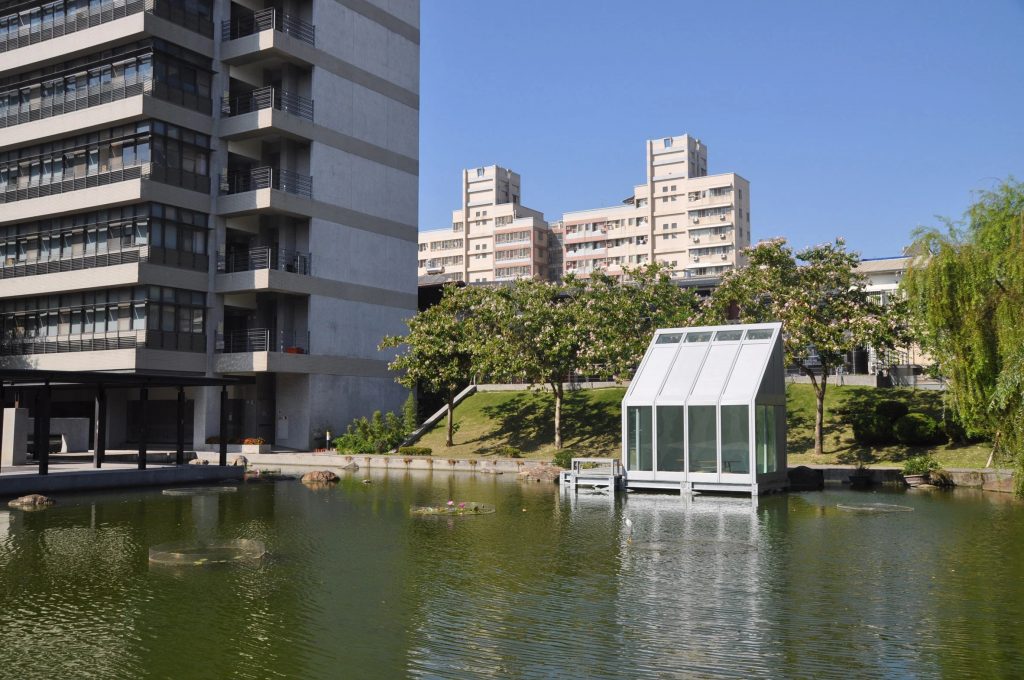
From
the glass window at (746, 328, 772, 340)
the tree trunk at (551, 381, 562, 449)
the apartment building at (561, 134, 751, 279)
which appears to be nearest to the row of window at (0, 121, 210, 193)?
the tree trunk at (551, 381, 562, 449)

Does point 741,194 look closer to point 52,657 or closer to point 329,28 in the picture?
point 329,28

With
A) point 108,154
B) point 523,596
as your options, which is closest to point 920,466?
point 523,596

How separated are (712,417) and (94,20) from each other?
47768 millimetres

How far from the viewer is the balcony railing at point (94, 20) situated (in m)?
57.2

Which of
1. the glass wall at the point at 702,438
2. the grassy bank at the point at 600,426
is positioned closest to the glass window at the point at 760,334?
the glass wall at the point at 702,438

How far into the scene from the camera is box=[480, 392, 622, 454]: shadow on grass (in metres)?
51.8

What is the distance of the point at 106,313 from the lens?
57000 millimetres

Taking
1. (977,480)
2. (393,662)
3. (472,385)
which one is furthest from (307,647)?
(472,385)

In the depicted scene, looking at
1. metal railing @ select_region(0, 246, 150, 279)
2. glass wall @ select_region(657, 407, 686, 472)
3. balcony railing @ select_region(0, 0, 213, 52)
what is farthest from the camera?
balcony railing @ select_region(0, 0, 213, 52)

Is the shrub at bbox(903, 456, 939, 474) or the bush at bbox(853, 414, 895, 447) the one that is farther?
the bush at bbox(853, 414, 895, 447)

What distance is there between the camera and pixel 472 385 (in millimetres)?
64000

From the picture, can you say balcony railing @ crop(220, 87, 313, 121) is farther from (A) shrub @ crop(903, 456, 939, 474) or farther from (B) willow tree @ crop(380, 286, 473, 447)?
(A) shrub @ crop(903, 456, 939, 474)

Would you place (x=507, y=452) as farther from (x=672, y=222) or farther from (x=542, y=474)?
(x=672, y=222)

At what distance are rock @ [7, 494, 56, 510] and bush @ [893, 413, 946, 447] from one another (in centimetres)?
3450
